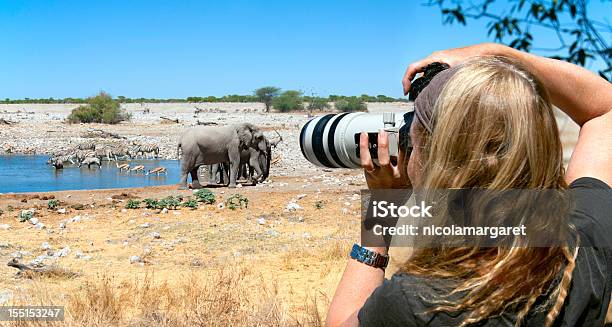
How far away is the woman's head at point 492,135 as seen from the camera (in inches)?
51.6

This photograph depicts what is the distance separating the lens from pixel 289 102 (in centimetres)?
6231

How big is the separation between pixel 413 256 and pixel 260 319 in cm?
310

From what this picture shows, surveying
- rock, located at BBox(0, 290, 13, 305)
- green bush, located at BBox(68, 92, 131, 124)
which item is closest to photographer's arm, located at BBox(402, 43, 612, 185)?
rock, located at BBox(0, 290, 13, 305)

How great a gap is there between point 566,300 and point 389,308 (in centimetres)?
35

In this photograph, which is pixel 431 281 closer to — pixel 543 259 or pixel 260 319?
pixel 543 259

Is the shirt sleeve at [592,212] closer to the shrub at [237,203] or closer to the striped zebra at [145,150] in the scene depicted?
the shrub at [237,203]

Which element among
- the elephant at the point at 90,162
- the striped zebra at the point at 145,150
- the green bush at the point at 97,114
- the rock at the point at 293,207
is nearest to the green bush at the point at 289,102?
the green bush at the point at 97,114

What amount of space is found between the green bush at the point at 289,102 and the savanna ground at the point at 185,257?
48436 millimetres

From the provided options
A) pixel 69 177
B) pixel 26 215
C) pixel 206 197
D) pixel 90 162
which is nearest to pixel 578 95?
pixel 26 215

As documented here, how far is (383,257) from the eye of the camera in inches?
65.9

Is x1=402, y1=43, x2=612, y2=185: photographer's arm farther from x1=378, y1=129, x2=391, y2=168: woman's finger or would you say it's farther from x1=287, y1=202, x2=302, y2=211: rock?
x1=287, y1=202, x2=302, y2=211: rock

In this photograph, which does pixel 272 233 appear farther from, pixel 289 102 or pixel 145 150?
pixel 289 102

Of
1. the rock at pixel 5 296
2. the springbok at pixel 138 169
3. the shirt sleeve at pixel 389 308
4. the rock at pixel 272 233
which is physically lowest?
the springbok at pixel 138 169

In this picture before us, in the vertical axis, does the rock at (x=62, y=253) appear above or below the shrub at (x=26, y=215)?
above
